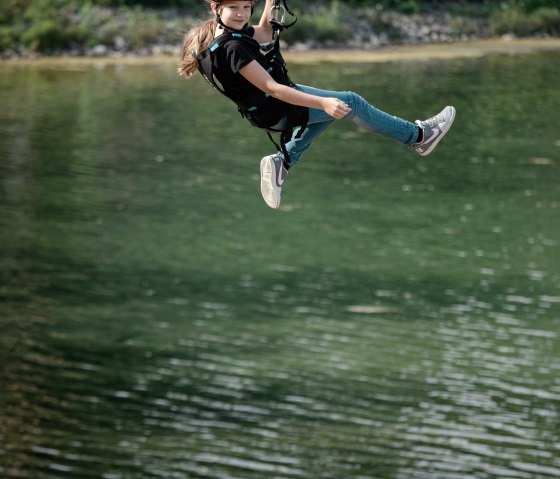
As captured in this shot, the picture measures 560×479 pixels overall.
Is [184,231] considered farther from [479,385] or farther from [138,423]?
[479,385]

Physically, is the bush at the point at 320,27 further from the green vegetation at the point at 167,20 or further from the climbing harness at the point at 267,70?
the climbing harness at the point at 267,70

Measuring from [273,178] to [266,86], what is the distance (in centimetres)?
137

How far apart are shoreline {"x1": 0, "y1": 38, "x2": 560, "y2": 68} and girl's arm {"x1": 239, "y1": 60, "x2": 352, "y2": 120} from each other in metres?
40.7

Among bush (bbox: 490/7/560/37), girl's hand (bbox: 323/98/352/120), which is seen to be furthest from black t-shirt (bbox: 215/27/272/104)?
bush (bbox: 490/7/560/37)

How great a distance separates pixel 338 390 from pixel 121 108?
60.4 feet

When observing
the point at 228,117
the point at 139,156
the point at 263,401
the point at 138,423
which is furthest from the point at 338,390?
the point at 228,117

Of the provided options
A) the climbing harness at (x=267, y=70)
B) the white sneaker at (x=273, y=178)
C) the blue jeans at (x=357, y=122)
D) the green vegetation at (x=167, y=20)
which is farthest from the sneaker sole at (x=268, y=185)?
the green vegetation at (x=167, y=20)

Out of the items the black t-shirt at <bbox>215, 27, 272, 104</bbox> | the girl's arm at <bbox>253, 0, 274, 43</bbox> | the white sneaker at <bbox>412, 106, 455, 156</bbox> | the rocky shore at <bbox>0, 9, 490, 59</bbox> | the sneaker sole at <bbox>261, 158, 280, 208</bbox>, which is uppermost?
the rocky shore at <bbox>0, 9, 490, 59</bbox>

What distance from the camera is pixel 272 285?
122 feet

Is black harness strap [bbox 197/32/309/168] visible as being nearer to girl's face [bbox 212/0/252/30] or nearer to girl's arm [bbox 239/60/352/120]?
girl's face [bbox 212/0/252/30]

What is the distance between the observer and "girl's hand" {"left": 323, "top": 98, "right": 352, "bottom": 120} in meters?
9.02

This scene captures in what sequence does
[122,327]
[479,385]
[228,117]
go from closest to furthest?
[479,385] < [122,327] < [228,117]

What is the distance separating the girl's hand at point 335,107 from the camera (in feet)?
29.6

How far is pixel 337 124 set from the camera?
49.6 m
